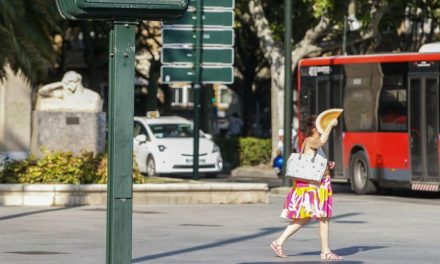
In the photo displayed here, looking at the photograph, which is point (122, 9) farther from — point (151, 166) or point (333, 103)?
point (151, 166)

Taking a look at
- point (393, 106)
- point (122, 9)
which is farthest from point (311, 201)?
point (393, 106)

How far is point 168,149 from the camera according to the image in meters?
35.6

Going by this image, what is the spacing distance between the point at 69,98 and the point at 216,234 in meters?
7.67

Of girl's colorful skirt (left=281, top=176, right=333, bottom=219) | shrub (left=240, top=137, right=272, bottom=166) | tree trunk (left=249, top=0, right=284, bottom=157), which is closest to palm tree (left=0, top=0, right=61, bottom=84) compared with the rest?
girl's colorful skirt (left=281, top=176, right=333, bottom=219)

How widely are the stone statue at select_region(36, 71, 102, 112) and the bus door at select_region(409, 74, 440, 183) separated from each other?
664cm

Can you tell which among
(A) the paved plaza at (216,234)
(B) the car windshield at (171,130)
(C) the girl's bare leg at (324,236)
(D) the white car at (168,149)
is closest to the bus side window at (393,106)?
(A) the paved plaza at (216,234)

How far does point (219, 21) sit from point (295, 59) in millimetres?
12472

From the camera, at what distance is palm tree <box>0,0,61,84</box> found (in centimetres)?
2573

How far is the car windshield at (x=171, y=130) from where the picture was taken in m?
36.4

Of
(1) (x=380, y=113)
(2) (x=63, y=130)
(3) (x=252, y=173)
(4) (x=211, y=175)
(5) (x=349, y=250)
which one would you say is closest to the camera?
(5) (x=349, y=250)

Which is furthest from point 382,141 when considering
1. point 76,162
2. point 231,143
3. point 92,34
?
point 92,34

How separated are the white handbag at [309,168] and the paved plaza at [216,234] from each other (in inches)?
34.1

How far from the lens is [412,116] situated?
2770 cm

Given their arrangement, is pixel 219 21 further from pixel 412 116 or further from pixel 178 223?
pixel 178 223
